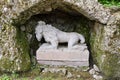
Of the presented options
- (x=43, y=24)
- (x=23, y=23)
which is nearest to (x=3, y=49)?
(x=23, y=23)

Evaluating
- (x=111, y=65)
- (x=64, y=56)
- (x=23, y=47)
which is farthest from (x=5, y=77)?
(x=111, y=65)

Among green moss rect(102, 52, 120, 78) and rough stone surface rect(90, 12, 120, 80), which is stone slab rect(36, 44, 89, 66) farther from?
green moss rect(102, 52, 120, 78)

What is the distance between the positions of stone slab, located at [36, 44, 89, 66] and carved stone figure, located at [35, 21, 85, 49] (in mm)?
86

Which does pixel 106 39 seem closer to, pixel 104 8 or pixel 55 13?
pixel 104 8

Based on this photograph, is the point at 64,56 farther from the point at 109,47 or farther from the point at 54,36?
the point at 109,47

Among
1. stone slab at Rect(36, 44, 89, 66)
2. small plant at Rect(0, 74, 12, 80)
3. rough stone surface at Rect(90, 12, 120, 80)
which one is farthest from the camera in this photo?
stone slab at Rect(36, 44, 89, 66)

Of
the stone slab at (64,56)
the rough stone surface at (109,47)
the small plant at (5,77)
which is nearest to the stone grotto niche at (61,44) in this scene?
the stone slab at (64,56)

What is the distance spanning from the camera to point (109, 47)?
9.45 feet

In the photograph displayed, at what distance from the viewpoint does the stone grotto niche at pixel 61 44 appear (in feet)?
10.5

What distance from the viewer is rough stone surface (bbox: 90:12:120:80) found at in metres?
2.81

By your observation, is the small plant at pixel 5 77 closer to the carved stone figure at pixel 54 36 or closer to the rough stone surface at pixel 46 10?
the rough stone surface at pixel 46 10

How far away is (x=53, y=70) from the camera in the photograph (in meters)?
3.24

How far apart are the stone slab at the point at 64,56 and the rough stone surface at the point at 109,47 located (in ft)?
0.61

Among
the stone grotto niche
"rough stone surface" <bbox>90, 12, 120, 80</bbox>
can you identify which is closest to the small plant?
the stone grotto niche
